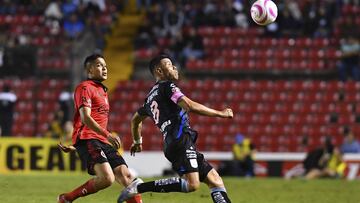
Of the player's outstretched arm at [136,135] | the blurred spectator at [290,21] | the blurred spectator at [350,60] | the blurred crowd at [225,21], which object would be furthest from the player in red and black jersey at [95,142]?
the blurred spectator at [290,21]

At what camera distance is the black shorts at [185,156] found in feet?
34.0

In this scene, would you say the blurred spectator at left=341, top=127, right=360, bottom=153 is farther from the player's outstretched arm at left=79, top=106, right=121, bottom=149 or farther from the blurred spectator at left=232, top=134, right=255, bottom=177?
the player's outstretched arm at left=79, top=106, right=121, bottom=149

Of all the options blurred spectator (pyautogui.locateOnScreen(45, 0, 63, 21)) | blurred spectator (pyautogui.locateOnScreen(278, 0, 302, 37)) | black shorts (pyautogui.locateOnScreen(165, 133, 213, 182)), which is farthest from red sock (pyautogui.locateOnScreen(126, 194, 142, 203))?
blurred spectator (pyautogui.locateOnScreen(45, 0, 63, 21))

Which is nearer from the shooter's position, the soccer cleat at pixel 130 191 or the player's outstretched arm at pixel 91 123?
the player's outstretched arm at pixel 91 123

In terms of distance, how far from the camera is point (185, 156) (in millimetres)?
10383

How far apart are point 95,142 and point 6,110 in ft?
47.0

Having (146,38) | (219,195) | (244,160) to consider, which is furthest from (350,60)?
(219,195)

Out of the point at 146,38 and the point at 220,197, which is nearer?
the point at 220,197

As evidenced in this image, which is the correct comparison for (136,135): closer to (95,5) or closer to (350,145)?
(350,145)

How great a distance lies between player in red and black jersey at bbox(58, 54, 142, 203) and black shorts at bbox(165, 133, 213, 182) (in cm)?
57

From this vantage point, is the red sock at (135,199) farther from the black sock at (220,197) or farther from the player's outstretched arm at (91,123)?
the black sock at (220,197)

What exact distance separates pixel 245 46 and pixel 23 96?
6977mm

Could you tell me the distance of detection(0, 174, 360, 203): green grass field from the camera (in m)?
13.9

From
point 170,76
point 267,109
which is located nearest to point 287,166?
point 267,109
